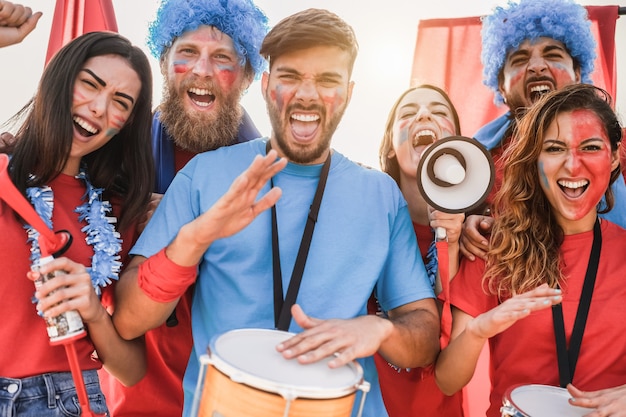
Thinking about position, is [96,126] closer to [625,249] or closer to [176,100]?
[176,100]

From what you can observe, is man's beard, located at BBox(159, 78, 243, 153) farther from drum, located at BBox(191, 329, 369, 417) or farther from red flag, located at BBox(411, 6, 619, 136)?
red flag, located at BBox(411, 6, 619, 136)

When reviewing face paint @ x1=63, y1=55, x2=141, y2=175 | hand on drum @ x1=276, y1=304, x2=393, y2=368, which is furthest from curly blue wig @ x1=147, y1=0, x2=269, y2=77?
hand on drum @ x1=276, y1=304, x2=393, y2=368

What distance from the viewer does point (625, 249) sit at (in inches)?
97.7

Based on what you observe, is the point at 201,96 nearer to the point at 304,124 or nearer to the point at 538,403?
the point at 304,124

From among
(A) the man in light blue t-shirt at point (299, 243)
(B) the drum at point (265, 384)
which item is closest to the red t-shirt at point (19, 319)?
(A) the man in light blue t-shirt at point (299, 243)

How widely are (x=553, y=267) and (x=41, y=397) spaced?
1.92 metres

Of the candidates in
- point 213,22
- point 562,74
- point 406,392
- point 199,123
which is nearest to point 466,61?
point 562,74

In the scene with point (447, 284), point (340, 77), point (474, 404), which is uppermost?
point (340, 77)

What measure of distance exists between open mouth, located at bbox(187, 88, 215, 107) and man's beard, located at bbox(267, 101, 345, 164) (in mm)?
807

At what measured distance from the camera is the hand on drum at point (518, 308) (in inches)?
80.8

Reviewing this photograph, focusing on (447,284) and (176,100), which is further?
(176,100)

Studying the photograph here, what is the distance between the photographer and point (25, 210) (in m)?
1.93

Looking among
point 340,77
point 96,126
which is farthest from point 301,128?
point 96,126

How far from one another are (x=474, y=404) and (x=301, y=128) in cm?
172
